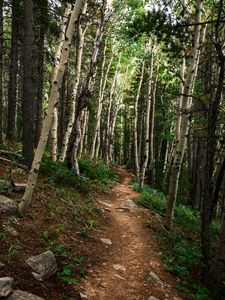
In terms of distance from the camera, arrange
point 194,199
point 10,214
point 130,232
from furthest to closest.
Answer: point 194,199 → point 130,232 → point 10,214

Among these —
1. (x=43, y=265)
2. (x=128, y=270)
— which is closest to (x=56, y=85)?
(x=43, y=265)

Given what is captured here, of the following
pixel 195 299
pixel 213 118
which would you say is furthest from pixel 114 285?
pixel 213 118

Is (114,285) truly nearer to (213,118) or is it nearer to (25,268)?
(25,268)

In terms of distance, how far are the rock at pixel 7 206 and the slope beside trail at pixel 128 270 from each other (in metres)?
2.06

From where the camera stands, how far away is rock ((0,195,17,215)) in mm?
6348

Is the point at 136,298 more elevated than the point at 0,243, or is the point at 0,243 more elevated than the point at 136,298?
the point at 0,243

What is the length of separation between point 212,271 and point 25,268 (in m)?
3.99

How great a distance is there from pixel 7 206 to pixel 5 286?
2.43 meters

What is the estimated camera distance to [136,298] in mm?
5762

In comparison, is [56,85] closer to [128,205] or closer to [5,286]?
[5,286]

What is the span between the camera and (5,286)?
4.23m

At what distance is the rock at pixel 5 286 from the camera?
163 inches

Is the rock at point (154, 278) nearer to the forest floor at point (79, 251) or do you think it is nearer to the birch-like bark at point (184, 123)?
the forest floor at point (79, 251)

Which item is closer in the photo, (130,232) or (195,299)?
(195,299)
